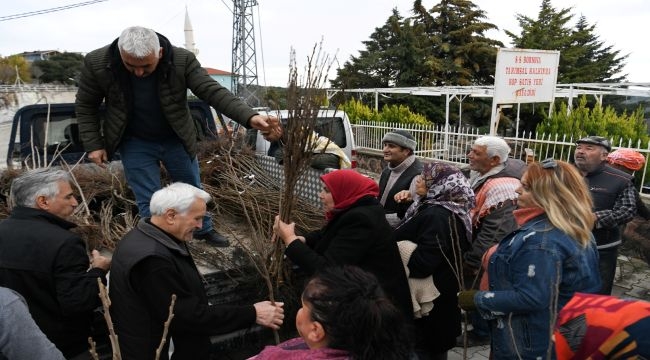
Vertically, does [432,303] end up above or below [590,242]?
below

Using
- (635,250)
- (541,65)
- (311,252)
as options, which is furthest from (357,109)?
(311,252)

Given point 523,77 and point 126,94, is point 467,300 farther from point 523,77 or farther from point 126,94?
point 523,77

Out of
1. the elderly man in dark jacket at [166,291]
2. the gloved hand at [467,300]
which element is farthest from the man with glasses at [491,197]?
the elderly man in dark jacket at [166,291]

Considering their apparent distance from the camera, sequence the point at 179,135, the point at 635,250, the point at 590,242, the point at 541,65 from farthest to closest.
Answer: the point at 541,65 < the point at 635,250 < the point at 179,135 < the point at 590,242

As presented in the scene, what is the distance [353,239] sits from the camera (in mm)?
2178

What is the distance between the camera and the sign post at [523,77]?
274 inches

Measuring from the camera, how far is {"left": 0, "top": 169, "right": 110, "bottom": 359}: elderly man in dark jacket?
1.85 meters

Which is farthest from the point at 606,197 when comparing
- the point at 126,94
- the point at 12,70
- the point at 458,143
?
the point at 12,70

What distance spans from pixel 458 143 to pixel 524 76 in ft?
7.43

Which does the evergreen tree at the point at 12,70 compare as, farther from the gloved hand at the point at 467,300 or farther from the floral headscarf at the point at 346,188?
the gloved hand at the point at 467,300

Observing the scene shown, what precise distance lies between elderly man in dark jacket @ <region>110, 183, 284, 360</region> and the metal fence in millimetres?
5185

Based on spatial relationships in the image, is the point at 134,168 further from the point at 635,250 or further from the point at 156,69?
the point at 635,250

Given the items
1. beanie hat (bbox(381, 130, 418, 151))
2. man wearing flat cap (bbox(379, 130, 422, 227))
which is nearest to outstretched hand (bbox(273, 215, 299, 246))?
man wearing flat cap (bbox(379, 130, 422, 227))

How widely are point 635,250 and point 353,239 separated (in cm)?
425
